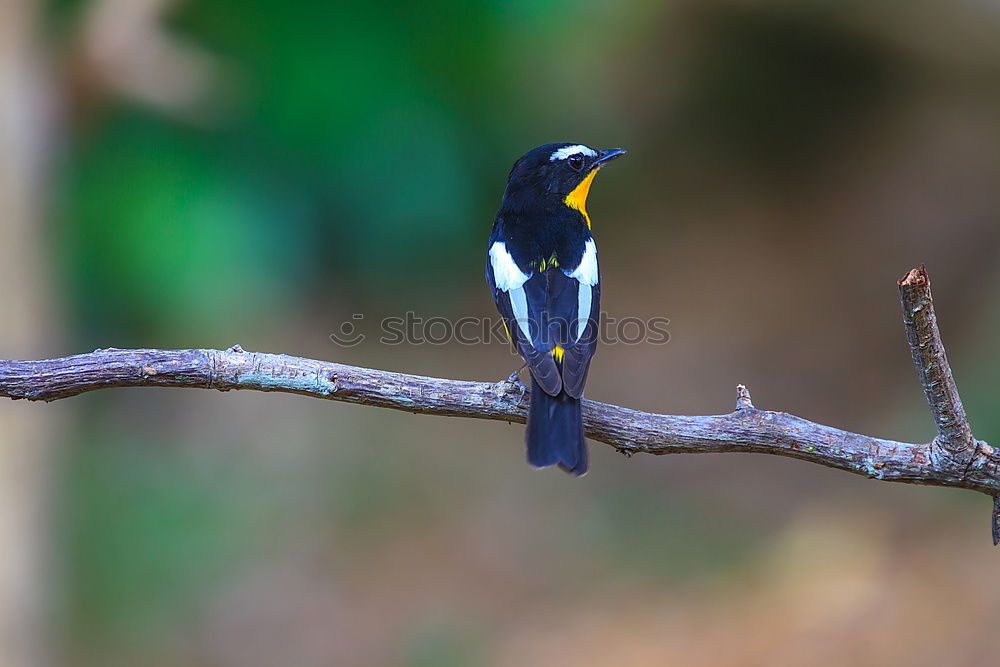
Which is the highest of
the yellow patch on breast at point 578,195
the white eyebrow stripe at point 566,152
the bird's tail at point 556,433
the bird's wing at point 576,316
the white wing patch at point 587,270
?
the white eyebrow stripe at point 566,152

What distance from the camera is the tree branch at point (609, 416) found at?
254 cm

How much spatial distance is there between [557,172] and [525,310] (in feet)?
2.99

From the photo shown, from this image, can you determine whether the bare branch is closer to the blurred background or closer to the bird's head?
the bird's head

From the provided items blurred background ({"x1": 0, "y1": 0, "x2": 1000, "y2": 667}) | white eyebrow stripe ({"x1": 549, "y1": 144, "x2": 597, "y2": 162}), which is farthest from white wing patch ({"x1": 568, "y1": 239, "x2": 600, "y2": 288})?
blurred background ({"x1": 0, "y1": 0, "x2": 1000, "y2": 667})

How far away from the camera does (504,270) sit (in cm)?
365

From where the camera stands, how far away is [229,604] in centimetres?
675

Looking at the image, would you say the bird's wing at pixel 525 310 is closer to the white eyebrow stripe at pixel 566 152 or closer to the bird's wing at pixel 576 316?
the bird's wing at pixel 576 316

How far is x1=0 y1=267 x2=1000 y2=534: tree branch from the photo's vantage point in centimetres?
254

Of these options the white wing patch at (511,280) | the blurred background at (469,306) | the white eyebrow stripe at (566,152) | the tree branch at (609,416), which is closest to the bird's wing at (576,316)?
the white wing patch at (511,280)

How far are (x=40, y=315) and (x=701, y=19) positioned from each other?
19.7 ft

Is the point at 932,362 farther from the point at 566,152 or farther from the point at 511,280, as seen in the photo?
the point at 566,152

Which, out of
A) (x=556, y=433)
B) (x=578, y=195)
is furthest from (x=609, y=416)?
(x=578, y=195)

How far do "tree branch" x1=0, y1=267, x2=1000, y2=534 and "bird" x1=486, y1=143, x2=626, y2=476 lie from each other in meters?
0.19

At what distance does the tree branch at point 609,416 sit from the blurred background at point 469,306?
10.2 feet
